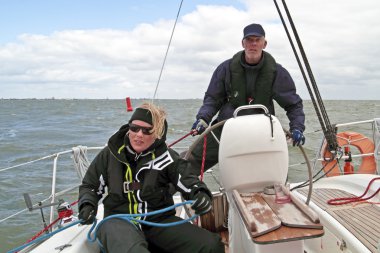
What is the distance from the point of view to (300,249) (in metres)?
1.93

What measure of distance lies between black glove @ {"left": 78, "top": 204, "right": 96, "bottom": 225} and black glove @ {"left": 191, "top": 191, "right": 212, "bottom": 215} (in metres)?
0.58

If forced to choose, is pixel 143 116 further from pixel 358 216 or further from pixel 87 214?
pixel 358 216

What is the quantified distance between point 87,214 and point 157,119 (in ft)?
2.24

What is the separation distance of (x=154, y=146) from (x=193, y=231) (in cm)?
56

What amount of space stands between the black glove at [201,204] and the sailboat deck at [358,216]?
0.91 meters

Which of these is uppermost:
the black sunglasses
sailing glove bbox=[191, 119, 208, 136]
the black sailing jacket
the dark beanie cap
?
the dark beanie cap

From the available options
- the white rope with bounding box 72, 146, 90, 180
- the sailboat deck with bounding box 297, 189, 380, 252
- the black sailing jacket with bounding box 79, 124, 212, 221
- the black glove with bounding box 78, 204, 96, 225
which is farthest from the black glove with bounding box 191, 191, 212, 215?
the white rope with bounding box 72, 146, 90, 180

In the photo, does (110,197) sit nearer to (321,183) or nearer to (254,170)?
(254,170)

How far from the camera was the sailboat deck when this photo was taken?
7.40 feet

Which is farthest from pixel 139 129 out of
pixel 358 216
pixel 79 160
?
pixel 79 160

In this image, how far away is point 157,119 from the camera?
93.2 inches

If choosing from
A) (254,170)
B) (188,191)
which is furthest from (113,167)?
(254,170)

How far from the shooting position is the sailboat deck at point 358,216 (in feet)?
7.40

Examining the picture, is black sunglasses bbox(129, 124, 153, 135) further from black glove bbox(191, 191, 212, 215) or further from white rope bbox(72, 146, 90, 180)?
white rope bbox(72, 146, 90, 180)
